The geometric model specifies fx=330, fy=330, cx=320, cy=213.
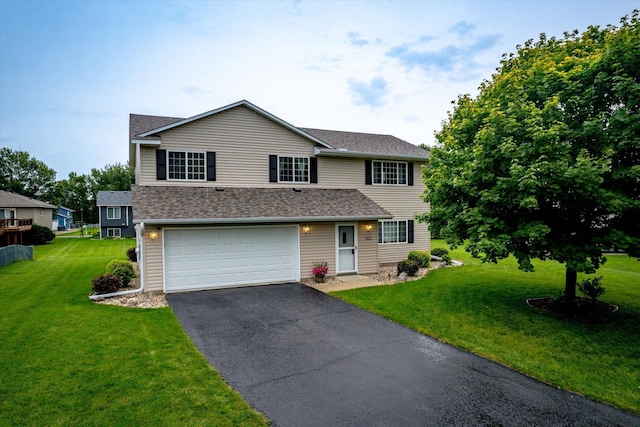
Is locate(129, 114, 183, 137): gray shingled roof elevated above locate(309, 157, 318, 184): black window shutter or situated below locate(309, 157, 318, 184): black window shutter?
above

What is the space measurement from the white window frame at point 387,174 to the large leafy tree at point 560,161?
24.7 ft

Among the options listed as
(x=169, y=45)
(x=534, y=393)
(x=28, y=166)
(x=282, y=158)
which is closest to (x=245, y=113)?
(x=282, y=158)

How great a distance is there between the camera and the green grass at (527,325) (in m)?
5.80

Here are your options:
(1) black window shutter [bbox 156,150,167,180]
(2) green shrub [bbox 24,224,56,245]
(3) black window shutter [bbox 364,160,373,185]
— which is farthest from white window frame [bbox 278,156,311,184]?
(2) green shrub [bbox 24,224,56,245]

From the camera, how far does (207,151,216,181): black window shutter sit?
13.6m

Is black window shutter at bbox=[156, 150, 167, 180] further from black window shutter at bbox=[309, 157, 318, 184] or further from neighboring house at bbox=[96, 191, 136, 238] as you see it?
neighboring house at bbox=[96, 191, 136, 238]

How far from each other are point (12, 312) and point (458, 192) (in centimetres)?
1309

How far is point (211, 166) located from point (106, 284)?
5685mm

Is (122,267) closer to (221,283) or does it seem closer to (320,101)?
(221,283)

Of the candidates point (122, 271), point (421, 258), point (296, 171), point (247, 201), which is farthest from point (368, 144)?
point (122, 271)

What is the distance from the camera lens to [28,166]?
198 ft

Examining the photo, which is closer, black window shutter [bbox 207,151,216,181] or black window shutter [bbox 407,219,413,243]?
black window shutter [bbox 207,151,216,181]

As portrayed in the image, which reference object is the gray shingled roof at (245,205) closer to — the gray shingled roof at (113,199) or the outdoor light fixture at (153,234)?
the outdoor light fixture at (153,234)

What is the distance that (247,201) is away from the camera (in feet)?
42.8
